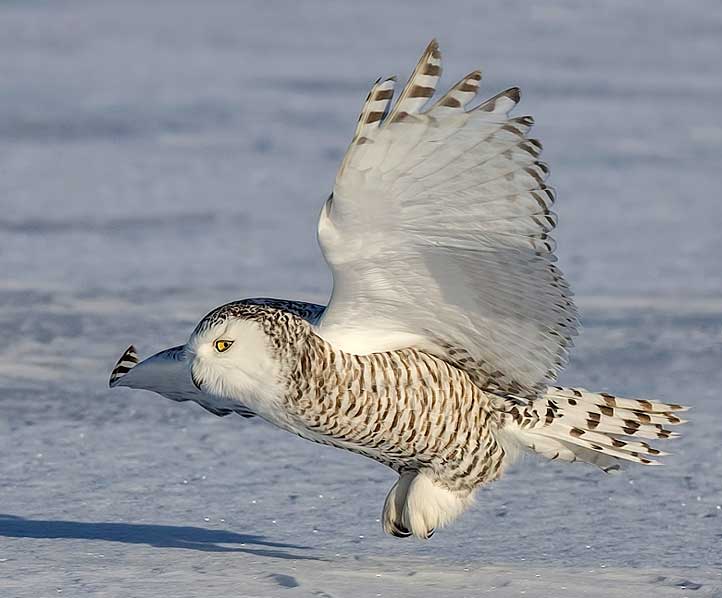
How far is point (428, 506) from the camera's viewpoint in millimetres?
3873

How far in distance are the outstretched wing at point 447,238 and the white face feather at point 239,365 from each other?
0.18 metres

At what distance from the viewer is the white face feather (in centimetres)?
354

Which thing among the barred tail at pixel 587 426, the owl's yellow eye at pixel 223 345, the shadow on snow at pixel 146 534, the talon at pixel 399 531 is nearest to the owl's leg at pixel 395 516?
the talon at pixel 399 531

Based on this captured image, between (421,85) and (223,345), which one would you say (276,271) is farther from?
(421,85)

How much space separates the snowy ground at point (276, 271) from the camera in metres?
3.80

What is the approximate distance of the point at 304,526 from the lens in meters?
4.12

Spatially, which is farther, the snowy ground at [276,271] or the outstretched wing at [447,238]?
the snowy ground at [276,271]

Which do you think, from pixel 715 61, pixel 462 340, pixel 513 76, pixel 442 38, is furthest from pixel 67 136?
pixel 462 340

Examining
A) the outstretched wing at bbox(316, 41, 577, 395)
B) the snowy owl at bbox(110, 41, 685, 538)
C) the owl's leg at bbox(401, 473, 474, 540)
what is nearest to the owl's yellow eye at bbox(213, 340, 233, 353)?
the snowy owl at bbox(110, 41, 685, 538)

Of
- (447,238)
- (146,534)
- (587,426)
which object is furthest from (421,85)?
(146,534)

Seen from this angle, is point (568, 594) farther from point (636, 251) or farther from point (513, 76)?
point (513, 76)

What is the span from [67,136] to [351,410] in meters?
7.41

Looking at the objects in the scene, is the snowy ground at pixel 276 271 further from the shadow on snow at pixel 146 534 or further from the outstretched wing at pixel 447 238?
the outstretched wing at pixel 447 238

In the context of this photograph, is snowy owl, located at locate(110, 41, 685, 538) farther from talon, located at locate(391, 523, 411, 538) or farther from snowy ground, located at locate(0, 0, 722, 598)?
snowy ground, located at locate(0, 0, 722, 598)
